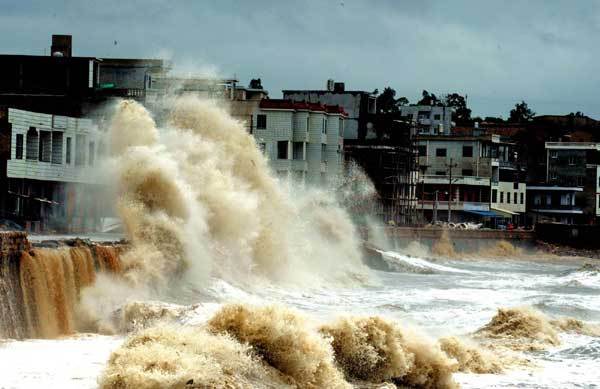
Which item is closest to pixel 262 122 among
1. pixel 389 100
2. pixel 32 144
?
pixel 32 144

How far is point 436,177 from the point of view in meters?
86.2

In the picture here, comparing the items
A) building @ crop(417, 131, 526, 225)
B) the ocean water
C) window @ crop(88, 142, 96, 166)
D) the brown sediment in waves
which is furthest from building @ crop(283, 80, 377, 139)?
the brown sediment in waves

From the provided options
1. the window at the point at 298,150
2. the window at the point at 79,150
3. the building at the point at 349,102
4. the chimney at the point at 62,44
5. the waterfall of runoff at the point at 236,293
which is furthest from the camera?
the building at the point at 349,102

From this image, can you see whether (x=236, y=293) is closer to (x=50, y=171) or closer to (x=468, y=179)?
(x=50, y=171)

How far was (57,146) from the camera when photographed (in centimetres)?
4600

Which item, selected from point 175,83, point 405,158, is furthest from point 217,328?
point 405,158

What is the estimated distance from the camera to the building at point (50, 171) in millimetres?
41906

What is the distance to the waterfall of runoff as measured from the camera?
1639 cm

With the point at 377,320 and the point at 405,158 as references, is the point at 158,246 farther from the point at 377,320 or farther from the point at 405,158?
the point at 405,158

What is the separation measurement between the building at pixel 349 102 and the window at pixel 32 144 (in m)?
35.1

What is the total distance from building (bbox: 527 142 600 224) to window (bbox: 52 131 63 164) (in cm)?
5563

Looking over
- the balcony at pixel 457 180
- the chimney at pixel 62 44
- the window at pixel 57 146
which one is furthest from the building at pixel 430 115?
the window at pixel 57 146

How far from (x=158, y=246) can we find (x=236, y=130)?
1337 cm

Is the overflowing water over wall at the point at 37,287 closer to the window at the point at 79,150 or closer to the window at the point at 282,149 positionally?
the window at the point at 79,150
